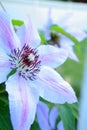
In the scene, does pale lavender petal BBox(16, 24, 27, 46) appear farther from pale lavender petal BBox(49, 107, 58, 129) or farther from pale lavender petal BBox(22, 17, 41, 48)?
pale lavender petal BBox(49, 107, 58, 129)

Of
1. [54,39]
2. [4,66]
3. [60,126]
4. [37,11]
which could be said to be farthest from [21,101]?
[37,11]

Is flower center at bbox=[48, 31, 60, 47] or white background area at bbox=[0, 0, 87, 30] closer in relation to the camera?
flower center at bbox=[48, 31, 60, 47]

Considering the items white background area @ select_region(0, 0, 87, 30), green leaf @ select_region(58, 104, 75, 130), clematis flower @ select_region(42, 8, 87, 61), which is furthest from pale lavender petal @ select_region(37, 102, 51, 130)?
white background area @ select_region(0, 0, 87, 30)

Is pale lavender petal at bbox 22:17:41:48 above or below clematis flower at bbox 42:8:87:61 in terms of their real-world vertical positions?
above

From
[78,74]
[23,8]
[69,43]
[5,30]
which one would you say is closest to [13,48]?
[5,30]

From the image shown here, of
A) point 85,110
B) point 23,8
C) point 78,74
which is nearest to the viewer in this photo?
point 85,110

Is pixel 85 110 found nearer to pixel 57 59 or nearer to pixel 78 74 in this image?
pixel 57 59

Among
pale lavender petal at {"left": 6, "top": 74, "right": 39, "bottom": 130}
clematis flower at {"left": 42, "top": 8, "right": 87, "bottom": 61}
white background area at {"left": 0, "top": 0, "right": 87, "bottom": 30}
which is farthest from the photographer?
white background area at {"left": 0, "top": 0, "right": 87, "bottom": 30}

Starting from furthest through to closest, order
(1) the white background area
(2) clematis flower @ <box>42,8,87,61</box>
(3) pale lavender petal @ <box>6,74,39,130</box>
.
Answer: (1) the white background area → (2) clematis flower @ <box>42,8,87,61</box> → (3) pale lavender petal @ <box>6,74,39,130</box>
